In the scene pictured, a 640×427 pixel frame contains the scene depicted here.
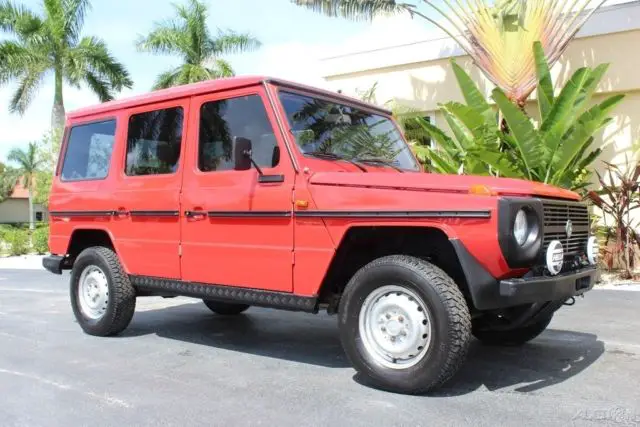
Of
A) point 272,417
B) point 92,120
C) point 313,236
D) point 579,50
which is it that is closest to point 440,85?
point 579,50

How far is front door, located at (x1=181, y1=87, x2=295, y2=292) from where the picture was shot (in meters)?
4.69

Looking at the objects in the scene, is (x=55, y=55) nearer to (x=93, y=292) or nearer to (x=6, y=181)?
(x=93, y=292)

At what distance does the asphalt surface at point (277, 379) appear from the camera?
12.4ft

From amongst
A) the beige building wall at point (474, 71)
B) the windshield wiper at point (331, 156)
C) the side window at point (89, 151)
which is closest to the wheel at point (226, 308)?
the side window at point (89, 151)

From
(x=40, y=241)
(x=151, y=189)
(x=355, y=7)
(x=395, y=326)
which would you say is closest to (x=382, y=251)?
(x=395, y=326)

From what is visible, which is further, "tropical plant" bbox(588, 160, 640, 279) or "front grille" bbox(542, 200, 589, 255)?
"tropical plant" bbox(588, 160, 640, 279)

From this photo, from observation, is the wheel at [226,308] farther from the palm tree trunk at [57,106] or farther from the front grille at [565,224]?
the palm tree trunk at [57,106]

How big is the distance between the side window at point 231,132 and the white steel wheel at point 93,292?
177 cm

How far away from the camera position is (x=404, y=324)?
4.11 meters

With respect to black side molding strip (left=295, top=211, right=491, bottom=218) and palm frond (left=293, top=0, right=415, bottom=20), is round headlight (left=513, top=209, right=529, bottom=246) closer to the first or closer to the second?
black side molding strip (left=295, top=211, right=491, bottom=218)

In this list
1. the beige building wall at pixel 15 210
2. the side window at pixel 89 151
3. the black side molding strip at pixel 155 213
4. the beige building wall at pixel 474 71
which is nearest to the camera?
the black side molding strip at pixel 155 213

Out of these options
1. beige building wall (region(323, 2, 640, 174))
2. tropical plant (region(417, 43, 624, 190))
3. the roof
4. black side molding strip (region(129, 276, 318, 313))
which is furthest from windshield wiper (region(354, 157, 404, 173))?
beige building wall (region(323, 2, 640, 174))

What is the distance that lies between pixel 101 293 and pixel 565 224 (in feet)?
14.1

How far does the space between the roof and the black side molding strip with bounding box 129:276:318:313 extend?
5.33 ft
